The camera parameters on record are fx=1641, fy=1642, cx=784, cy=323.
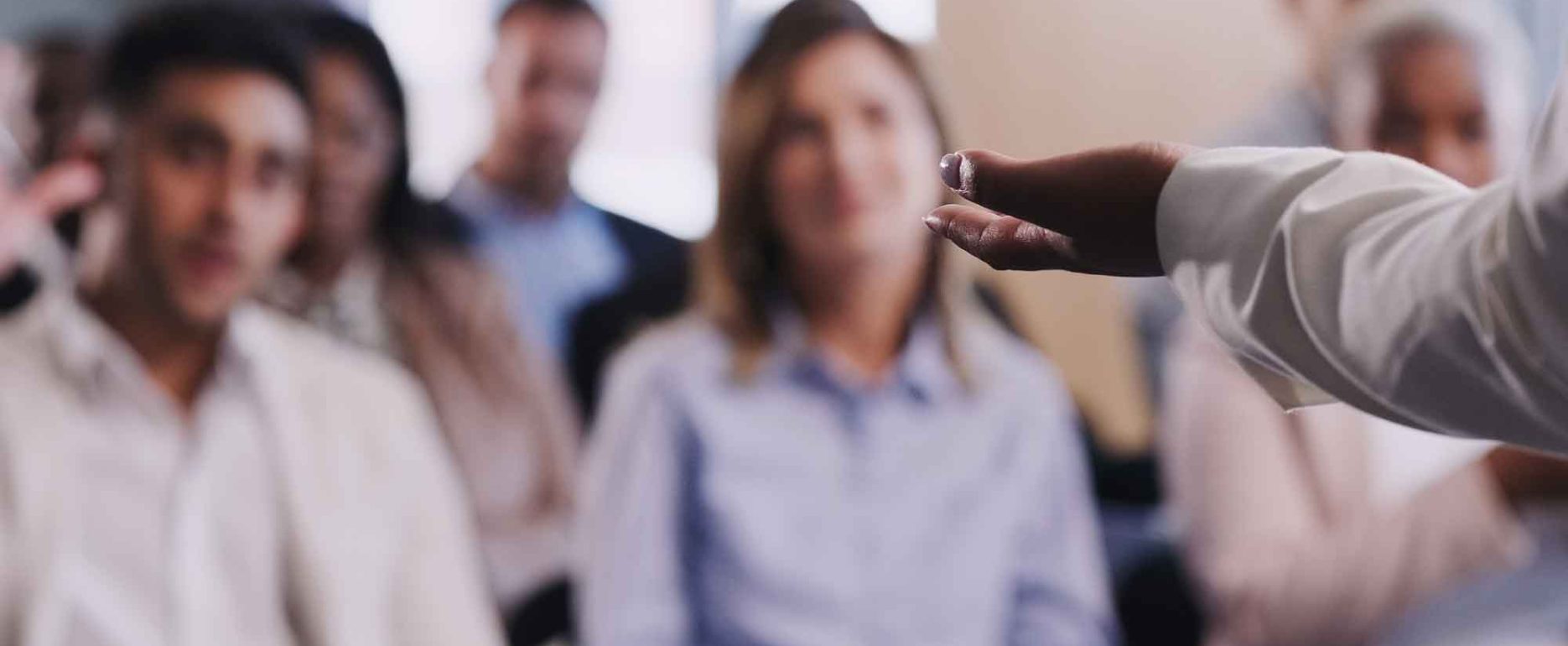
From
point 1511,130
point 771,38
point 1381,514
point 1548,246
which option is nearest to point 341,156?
point 771,38

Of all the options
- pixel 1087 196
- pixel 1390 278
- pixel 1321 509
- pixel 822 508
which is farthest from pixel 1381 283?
pixel 1321 509

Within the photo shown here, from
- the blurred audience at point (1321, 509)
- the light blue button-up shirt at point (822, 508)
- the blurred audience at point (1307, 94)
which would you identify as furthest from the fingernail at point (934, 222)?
the blurred audience at point (1307, 94)

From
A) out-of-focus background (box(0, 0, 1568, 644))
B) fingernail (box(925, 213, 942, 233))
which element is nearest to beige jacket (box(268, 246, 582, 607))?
out-of-focus background (box(0, 0, 1568, 644))

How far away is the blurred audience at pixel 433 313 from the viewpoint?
2115mm

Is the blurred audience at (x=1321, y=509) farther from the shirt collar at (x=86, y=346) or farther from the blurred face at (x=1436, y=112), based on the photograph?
the shirt collar at (x=86, y=346)

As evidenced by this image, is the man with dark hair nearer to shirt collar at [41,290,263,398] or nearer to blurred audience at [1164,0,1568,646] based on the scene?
shirt collar at [41,290,263,398]

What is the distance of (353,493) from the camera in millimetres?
2090

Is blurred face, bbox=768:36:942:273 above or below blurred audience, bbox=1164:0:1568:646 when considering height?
above

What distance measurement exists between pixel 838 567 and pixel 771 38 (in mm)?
713

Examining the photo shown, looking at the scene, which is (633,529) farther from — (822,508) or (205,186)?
(205,186)

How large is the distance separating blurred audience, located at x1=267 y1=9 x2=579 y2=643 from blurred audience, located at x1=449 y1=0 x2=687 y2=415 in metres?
0.04

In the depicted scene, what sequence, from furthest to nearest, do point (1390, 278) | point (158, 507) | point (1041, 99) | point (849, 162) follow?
point (1041, 99)
point (849, 162)
point (158, 507)
point (1390, 278)

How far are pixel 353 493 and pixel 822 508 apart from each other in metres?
0.60

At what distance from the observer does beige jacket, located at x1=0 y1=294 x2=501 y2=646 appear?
2.04 metres
